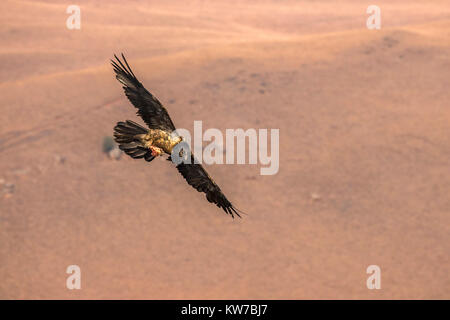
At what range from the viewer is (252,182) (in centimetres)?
3056

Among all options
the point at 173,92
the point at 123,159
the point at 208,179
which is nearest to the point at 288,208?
the point at 123,159

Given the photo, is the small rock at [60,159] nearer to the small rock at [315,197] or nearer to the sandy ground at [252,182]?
the sandy ground at [252,182]

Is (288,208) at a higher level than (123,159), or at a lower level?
lower

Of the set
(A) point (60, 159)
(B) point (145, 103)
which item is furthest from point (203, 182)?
(A) point (60, 159)

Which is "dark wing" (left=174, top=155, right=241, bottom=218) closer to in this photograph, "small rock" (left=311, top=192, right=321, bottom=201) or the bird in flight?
the bird in flight

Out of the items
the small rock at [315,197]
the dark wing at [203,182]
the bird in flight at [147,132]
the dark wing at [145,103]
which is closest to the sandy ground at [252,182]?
the small rock at [315,197]

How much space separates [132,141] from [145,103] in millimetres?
535

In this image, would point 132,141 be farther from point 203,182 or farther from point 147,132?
point 203,182

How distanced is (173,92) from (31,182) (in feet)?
38.1

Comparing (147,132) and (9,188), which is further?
(9,188)

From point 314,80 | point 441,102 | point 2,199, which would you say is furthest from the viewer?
point 314,80

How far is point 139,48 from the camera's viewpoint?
5331 centimetres
